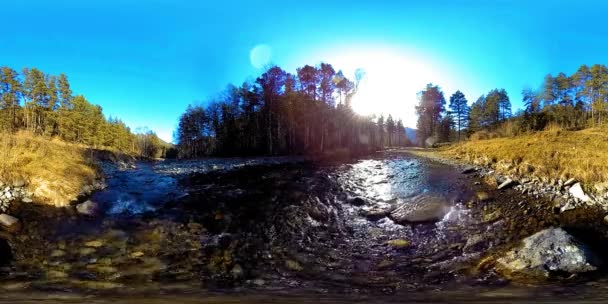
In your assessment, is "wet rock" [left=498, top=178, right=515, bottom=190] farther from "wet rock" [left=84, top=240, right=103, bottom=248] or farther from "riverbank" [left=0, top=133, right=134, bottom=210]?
"riverbank" [left=0, top=133, right=134, bottom=210]

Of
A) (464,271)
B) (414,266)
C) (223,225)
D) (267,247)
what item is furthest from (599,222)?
(223,225)

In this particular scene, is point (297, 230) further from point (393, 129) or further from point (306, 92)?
point (393, 129)

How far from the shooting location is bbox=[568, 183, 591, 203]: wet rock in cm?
1017

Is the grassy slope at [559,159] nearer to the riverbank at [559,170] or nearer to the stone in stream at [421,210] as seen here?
the riverbank at [559,170]

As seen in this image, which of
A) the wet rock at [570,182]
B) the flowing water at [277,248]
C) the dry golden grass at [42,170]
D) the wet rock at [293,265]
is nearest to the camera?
the flowing water at [277,248]

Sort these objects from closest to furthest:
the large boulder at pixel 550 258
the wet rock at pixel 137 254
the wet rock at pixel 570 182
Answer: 1. the large boulder at pixel 550 258
2. the wet rock at pixel 137 254
3. the wet rock at pixel 570 182

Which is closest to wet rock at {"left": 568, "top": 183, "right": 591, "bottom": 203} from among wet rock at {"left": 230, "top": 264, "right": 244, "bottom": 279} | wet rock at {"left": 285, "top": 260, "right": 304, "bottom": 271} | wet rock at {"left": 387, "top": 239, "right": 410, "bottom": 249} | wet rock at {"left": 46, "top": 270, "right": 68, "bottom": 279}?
wet rock at {"left": 387, "top": 239, "right": 410, "bottom": 249}

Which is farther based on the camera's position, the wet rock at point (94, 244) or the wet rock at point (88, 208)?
the wet rock at point (88, 208)

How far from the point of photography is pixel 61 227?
29.5 feet

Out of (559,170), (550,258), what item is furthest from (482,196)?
(550,258)

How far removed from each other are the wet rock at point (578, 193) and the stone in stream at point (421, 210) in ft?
12.6

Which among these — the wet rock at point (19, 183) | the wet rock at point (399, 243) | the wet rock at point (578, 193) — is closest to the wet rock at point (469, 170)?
the wet rock at point (578, 193)

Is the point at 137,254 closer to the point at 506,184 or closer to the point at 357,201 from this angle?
the point at 357,201

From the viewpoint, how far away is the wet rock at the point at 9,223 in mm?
8602
